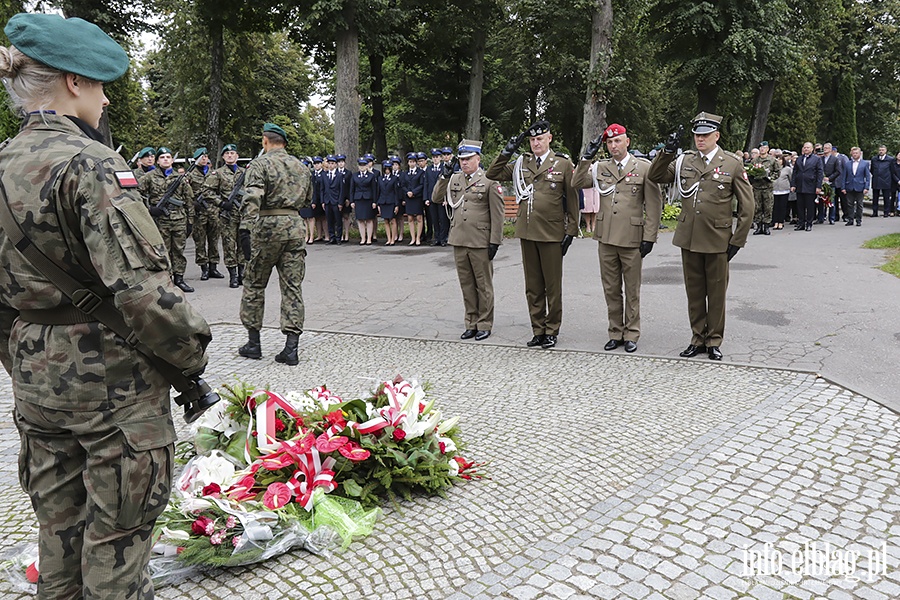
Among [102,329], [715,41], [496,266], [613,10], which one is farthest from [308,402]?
[715,41]

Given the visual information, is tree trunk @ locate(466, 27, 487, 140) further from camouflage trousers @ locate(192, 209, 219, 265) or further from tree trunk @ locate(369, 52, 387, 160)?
camouflage trousers @ locate(192, 209, 219, 265)

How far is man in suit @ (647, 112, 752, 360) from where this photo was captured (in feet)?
23.6

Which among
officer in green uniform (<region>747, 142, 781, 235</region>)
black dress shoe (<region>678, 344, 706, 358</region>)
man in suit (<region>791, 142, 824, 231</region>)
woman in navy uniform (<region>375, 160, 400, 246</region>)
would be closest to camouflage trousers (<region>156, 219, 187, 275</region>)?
woman in navy uniform (<region>375, 160, 400, 246</region>)

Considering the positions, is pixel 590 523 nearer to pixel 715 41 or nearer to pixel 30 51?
pixel 30 51

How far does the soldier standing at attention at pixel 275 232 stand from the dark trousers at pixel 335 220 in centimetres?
1148

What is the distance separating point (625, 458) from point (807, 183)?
16318 mm

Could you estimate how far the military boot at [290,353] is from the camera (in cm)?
746

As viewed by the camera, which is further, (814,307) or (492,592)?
(814,307)

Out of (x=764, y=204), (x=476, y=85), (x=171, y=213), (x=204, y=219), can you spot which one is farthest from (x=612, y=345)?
(x=476, y=85)

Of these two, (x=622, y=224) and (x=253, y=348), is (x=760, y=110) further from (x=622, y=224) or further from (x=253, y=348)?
(x=253, y=348)

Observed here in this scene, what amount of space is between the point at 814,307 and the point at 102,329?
29.9 feet

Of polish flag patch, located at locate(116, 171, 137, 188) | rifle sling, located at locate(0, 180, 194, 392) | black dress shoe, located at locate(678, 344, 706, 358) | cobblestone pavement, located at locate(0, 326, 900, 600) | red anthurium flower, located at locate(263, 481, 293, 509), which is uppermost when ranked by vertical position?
polish flag patch, located at locate(116, 171, 137, 188)

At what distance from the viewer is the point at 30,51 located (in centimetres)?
221

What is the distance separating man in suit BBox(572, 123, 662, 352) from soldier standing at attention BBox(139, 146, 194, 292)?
711cm
